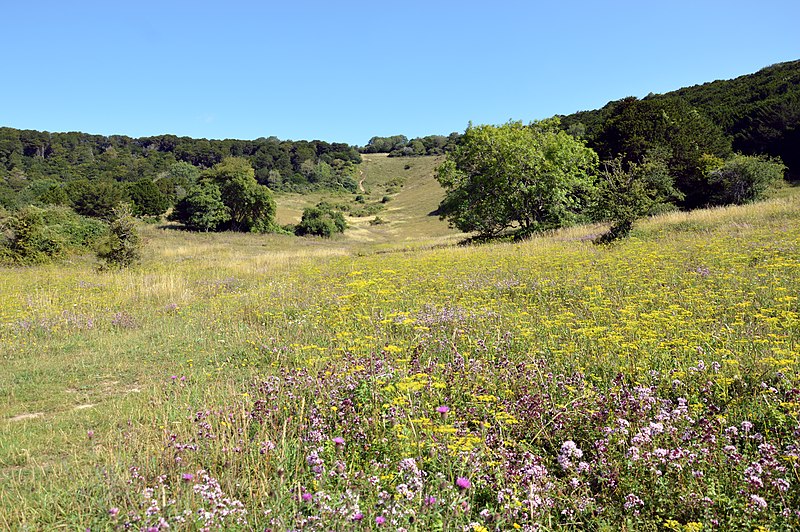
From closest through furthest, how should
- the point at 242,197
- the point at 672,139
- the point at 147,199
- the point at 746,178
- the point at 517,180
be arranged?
the point at 517,180
the point at 746,178
the point at 672,139
the point at 242,197
the point at 147,199

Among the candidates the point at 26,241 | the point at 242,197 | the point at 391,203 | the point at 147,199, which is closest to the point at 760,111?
the point at 242,197

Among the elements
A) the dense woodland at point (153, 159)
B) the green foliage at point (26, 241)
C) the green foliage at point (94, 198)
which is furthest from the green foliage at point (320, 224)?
the green foliage at point (26, 241)

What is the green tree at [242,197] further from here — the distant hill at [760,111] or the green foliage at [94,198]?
the distant hill at [760,111]

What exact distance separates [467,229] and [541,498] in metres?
25.4

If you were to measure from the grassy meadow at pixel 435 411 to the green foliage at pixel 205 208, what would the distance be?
4004 cm

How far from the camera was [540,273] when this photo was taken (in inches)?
409

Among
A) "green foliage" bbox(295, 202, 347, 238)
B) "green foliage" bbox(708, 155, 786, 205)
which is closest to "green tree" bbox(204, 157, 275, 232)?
"green foliage" bbox(295, 202, 347, 238)

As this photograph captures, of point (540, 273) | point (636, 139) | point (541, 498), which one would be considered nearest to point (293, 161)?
point (636, 139)

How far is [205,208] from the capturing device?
4772 centimetres

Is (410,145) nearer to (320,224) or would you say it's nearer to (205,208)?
(320,224)

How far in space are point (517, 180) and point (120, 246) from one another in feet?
65.1

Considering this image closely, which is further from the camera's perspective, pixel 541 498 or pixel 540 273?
pixel 540 273

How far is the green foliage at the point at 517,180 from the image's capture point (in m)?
25.7

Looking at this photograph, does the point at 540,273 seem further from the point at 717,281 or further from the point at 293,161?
the point at 293,161
